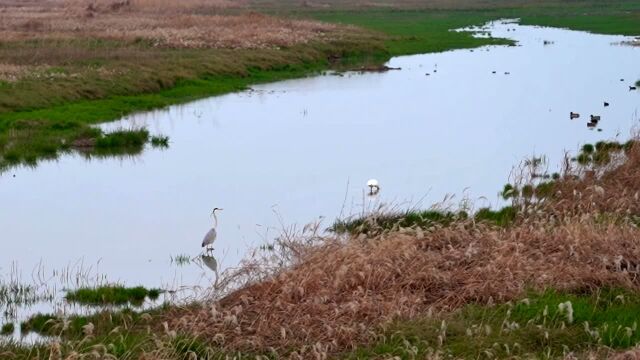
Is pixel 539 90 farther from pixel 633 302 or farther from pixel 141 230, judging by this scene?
pixel 633 302

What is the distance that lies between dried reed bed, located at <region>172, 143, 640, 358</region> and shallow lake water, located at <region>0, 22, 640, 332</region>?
2474mm

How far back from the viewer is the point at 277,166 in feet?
63.8

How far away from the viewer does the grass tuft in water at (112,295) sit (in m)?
10.8

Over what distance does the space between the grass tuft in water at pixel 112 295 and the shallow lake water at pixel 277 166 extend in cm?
33

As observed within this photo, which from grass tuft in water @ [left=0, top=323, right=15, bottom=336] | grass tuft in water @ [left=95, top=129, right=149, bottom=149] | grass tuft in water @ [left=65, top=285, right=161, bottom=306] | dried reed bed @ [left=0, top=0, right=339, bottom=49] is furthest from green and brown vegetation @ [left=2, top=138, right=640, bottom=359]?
dried reed bed @ [left=0, top=0, right=339, bottom=49]

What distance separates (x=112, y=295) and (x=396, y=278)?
335 cm

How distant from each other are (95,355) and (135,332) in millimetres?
1611

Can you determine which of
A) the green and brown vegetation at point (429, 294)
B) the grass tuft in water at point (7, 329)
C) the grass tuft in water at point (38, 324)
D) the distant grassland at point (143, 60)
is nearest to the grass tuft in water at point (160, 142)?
the distant grassland at point (143, 60)

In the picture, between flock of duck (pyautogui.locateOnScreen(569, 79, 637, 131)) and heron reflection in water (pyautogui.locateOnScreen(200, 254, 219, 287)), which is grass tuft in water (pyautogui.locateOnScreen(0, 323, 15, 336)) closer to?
heron reflection in water (pyautogui.locateOnScreen(200, 254, 219, 287))

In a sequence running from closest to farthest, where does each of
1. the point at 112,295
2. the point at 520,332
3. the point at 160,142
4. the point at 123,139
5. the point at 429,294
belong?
1. the point at 520,332
2. the point at 429,294
3. the point at 112,295
4. the point at 123,139
5. the point at 160,142

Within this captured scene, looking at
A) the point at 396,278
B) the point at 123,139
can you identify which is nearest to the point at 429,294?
the point at 396,278

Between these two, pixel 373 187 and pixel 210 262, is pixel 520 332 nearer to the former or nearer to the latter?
pixel 210 262

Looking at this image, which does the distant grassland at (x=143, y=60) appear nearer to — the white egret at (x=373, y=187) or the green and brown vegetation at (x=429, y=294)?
the white egret at (x=373, y=187)

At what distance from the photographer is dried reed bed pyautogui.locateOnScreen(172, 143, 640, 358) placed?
839 centimetres
